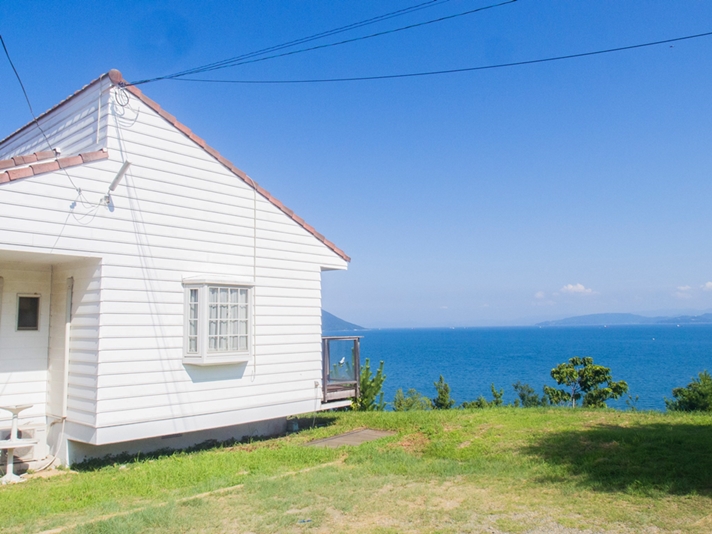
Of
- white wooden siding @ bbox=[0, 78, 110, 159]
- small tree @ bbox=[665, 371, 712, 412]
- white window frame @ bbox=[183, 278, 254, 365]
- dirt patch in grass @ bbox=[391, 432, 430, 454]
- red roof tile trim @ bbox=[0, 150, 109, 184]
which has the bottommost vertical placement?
small tree @ bbox=[665, 371, 712, 412]

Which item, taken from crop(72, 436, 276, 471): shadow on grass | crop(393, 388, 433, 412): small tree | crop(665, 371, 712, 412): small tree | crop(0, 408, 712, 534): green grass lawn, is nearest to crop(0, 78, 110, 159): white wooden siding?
crop(72, 436, 276, 471): shadow on grass

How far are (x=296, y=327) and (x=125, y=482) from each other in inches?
168

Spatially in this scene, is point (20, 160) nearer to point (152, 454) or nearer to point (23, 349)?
point (23, 349)

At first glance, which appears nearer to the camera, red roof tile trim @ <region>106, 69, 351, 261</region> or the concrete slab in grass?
red roof tile trim @ <region>106, 69, 351, 261</region>

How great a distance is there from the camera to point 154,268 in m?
8.93

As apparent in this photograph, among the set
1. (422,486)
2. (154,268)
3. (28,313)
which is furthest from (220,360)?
(422,486)

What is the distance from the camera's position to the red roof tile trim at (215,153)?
8759mm

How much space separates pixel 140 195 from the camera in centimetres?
886

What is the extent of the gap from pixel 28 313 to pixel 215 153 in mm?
3883

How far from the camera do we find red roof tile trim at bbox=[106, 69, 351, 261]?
8759mm

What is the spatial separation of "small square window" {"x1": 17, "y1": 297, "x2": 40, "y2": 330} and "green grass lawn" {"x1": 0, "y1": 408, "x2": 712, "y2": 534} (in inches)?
92.5

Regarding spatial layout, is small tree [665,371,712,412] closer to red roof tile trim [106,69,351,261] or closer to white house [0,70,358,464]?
red roof tile trim [106,69,351,261]

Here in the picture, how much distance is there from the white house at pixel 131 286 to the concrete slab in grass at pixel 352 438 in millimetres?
891

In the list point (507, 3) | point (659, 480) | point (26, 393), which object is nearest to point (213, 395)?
point (26, 393)
